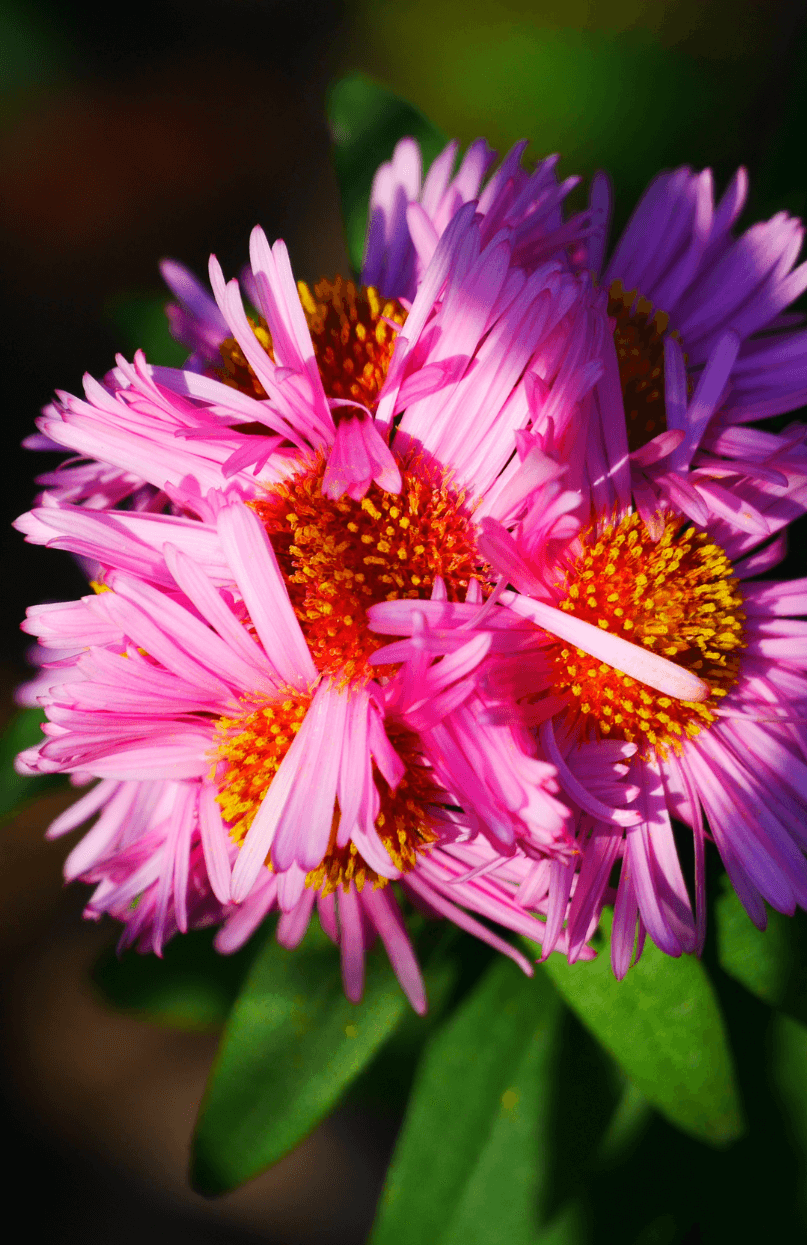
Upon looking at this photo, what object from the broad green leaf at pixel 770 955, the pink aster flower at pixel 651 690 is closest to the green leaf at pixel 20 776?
the pink aster flower at pixel 651 690

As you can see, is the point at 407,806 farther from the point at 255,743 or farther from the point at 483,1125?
the point at 483,1125

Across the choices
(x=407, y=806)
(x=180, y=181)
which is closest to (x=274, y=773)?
(x=407, y=806)

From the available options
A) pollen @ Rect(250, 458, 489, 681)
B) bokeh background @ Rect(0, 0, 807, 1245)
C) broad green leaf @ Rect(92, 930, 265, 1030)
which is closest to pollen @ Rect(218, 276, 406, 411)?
pollen @ Rect(250, 458, 489, 681)

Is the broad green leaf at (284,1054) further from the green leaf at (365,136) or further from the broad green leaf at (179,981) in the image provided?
the green leaf at (365,136)

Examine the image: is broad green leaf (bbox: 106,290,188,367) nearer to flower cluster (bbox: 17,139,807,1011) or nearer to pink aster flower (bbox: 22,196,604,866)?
flower cluster (bbox: 17,139,807,1011)

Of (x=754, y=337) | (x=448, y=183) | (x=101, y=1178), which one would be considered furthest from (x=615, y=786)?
(x=101, y=1178)

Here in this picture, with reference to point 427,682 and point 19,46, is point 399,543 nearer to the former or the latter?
point 427,682
